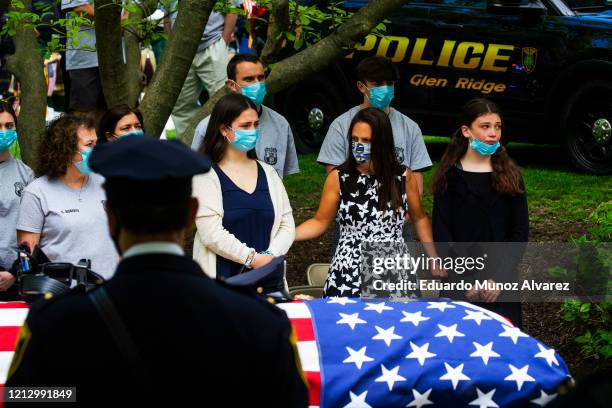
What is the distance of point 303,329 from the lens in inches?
170

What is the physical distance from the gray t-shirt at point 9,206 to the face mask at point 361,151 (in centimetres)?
176

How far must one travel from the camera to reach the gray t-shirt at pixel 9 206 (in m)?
5.60

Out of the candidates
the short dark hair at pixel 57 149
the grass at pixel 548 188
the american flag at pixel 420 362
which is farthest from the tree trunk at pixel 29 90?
the american flag at pixel 420 362

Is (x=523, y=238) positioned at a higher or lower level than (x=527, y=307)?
higher

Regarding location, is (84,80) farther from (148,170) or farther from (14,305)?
(148,170)

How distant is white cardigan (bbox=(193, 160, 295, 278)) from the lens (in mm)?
5363

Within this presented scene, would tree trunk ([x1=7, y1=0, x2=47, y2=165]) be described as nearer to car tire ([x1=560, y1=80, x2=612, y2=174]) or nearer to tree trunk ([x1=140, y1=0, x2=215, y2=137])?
tree trunk ([x1=140, y1=0, x2=215, y2=137])

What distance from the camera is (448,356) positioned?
418cm

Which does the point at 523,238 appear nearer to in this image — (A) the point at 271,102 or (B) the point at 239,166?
Result: (B) the point at 239,166

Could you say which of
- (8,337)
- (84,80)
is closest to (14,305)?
(8,337)

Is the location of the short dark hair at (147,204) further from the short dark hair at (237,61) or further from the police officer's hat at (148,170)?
the short dark hair at (237,61)

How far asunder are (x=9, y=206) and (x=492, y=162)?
261cm

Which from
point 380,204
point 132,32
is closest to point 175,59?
point 132,32

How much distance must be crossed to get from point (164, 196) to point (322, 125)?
894 cm
